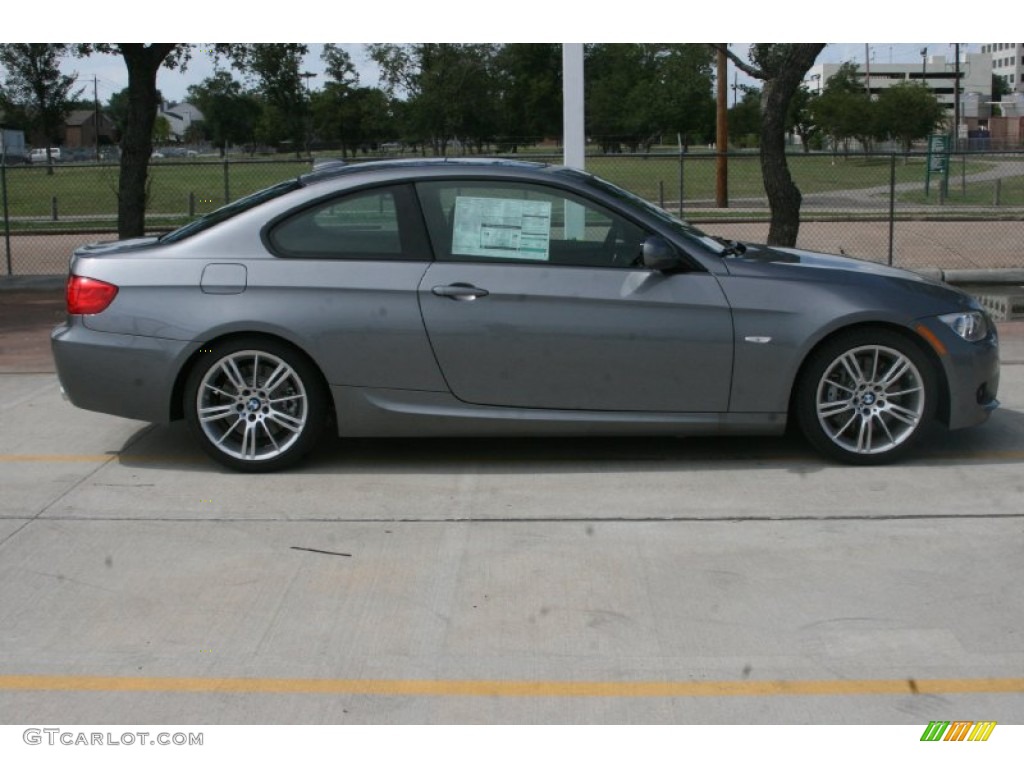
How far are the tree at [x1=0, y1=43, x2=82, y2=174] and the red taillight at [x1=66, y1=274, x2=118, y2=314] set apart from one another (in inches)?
A: 738

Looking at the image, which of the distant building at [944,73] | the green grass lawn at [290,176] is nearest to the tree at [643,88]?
the green grass lawn at [290,176]

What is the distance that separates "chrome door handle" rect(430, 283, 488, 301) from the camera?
21.1ft

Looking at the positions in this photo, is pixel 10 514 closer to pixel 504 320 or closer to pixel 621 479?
pixel 504 320

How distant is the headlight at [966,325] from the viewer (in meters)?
6.58

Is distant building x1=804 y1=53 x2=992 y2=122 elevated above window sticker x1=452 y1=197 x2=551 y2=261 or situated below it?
above

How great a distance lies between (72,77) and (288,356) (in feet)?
108

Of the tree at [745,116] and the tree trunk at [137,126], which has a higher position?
the tree at [745,116]

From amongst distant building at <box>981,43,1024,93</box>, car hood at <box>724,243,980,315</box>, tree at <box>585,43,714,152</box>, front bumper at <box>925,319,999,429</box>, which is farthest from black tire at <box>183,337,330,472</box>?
distant building at <box>981,43,1024,93</box>

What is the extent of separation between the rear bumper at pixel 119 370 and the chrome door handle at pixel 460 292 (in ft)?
4.27

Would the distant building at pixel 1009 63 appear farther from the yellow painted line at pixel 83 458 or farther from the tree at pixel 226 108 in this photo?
the yellow painted line at pixel 83 458

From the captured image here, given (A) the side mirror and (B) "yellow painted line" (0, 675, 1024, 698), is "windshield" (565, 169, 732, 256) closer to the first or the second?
(A) the side mirror

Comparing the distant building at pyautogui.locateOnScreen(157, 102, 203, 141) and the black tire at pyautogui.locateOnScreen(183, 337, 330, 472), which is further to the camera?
the distant building at pyautogui.locateOnScreen(157, 102, 203, 141)

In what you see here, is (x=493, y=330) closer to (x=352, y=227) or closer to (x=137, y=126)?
(x=352, y=227)

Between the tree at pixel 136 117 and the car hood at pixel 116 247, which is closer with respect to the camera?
the car hood at pixel 116 247
